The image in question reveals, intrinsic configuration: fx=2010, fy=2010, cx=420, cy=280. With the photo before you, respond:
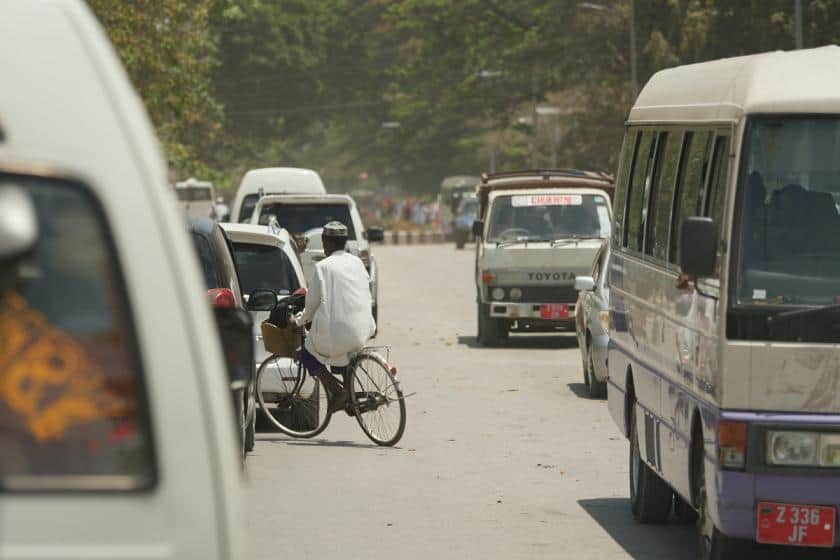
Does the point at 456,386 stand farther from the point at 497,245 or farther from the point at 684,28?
the point at 684,28

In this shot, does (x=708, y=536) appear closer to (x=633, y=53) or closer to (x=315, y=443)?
(x=315, y=443)

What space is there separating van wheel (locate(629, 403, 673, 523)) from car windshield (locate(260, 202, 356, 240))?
49.2 ft

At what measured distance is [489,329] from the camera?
81.3ft

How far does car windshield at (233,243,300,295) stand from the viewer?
16.6 meters

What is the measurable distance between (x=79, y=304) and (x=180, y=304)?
0.19 m

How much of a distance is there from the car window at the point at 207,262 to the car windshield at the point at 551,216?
11802 mm

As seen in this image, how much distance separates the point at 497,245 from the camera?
2456cm

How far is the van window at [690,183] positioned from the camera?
29.8 ft

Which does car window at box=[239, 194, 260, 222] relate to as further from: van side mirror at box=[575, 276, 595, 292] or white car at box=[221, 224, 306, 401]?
white car at box=[221, 224, 306, 401]

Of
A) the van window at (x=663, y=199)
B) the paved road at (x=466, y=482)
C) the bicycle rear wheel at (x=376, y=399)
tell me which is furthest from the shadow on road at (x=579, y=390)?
the van window at (x=663, y=199)

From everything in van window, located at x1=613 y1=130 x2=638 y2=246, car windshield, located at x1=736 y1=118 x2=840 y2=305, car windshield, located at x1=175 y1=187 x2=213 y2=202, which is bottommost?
car windshield, located at x1=175 y1=187 x2=213 y2=202

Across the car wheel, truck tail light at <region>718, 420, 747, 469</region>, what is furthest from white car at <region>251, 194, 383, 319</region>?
truck tail light at <region>718, 420, 747, 469</region>

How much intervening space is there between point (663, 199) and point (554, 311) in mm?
14106

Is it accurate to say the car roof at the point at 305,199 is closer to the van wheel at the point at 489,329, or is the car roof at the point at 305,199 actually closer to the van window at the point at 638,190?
the van wheel at the point at 489,329
